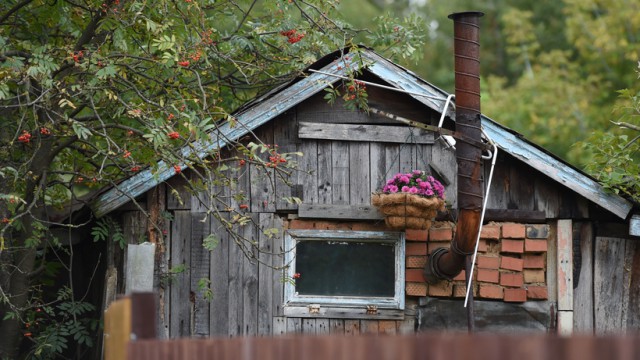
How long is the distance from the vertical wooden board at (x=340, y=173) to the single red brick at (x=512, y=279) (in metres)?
1.61

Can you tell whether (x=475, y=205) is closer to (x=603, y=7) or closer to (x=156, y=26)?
(x=156, y=26)

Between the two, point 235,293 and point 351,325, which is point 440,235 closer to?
point 351,325

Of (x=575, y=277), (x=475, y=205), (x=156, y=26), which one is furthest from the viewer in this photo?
(x=575, y=277)

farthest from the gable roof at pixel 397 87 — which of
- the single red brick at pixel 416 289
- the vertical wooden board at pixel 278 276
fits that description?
the single red brick at pixel 416 289

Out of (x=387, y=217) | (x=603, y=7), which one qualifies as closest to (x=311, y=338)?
(x=387, y=217)

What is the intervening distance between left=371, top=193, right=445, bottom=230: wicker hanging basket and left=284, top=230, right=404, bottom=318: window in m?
0.58

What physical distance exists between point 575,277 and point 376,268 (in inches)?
72.0

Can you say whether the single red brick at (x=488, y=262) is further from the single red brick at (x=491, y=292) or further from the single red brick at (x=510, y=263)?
the single red brick at (x=491, y=292)

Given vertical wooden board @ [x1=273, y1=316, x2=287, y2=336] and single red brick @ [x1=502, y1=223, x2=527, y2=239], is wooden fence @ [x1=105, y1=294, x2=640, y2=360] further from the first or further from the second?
single red brick @ [x1=502, y1=223, x2=527, y2=239]

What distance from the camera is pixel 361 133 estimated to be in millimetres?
9094

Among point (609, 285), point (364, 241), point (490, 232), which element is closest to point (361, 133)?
point (364, 241)

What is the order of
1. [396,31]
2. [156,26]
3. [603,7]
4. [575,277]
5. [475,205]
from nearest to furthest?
[156,26] → [475,205] → [575,277] → [396,31] → [603,7]

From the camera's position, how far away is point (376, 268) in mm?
9219

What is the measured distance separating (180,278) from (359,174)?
6.28 feet
